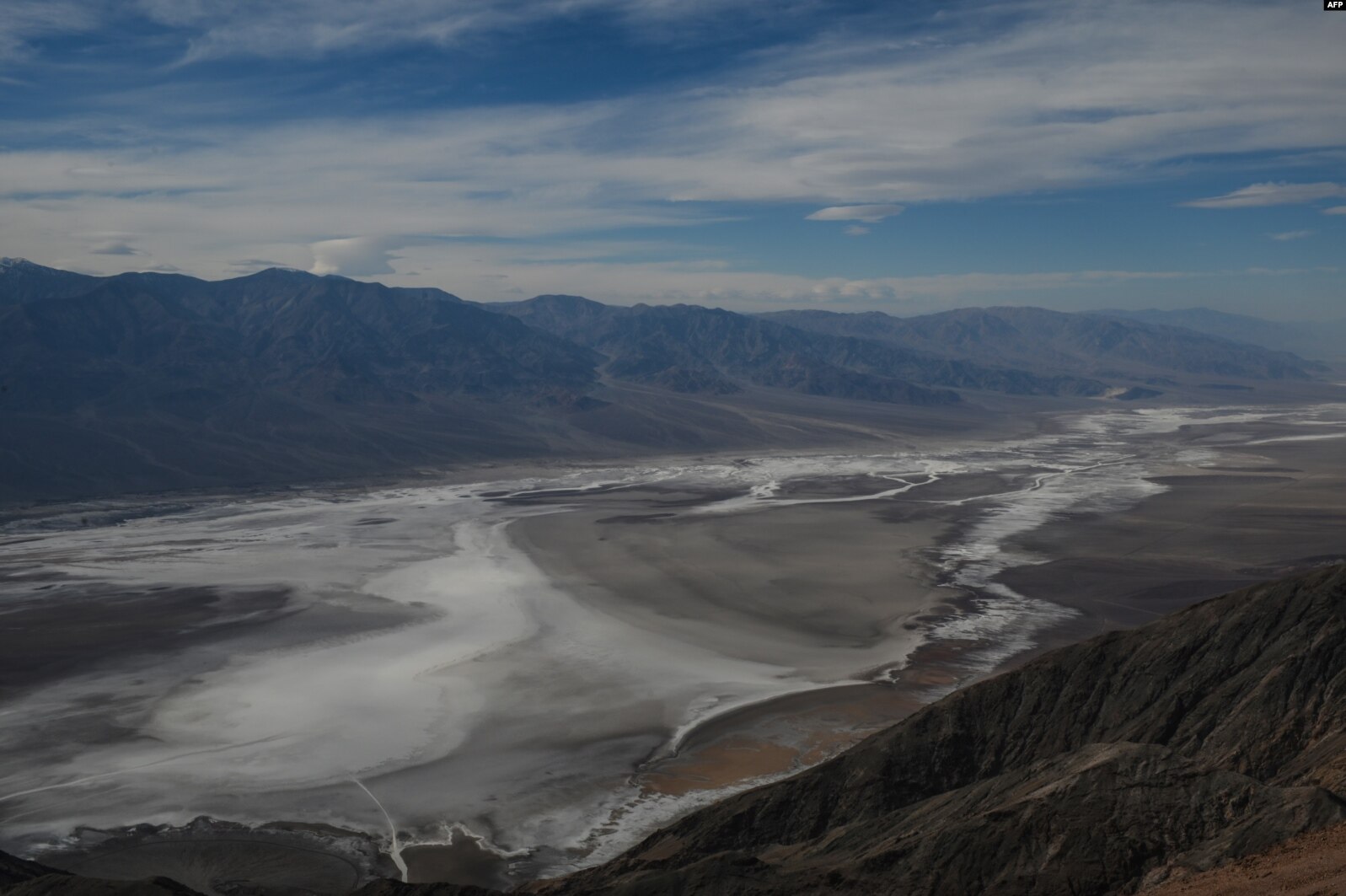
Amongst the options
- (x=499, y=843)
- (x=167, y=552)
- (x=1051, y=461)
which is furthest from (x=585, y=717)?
(x=1051, y=461)

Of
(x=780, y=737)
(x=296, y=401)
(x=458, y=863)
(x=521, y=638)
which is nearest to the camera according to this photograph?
(x=458, y=863)

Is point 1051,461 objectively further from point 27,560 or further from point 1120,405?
point 1120,405

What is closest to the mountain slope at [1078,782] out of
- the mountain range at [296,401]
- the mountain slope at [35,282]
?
the mountain range at [296,401]

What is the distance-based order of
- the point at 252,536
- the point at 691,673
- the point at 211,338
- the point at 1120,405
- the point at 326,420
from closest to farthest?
the point at 691,673, the point at 252,536, the point at 326,420, the point at 211,338, the point at 1120,405

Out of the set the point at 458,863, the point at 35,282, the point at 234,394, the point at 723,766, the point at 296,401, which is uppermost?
the point at 35,282

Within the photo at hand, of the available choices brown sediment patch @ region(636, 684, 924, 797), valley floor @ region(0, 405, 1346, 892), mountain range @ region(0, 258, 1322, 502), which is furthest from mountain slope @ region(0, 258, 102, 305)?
brown sediment patch @ region(636, 684, 924, 797)

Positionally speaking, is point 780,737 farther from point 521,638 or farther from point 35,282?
point 35,282

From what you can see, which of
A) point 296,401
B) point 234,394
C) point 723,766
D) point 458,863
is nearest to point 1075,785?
point 723,766
